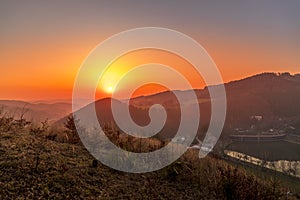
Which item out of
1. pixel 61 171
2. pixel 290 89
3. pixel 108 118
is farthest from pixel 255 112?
pixel 61 171

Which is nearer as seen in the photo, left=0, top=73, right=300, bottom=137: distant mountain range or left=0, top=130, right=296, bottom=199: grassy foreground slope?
left=0, top=130, right=296, bottom=199: grassy foreground slope

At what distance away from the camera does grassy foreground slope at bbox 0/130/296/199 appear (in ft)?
11.1

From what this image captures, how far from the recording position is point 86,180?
3965mm

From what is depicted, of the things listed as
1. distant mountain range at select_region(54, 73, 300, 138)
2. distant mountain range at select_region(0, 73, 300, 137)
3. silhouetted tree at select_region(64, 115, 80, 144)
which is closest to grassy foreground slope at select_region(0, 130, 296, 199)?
silhouetted tree at select_region(64, 115, 80, 144)

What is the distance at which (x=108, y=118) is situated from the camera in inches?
392

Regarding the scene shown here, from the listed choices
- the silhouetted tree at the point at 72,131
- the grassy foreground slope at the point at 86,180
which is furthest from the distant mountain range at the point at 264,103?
the grassy foreground slope at the point at 86,180

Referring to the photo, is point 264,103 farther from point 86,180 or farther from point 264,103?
point 86,180

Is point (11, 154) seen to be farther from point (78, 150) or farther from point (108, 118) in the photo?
point (108, 118)

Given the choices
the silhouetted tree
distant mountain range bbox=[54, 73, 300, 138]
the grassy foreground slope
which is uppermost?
distant mountain range bbox=[54, 73, 300, 138]

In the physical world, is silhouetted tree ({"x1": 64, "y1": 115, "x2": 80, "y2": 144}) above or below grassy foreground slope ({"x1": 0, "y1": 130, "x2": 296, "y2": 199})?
above

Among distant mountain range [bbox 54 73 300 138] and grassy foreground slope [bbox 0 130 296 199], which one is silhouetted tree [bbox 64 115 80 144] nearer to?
grassy foreground slope [bbox 0 130 296 199]

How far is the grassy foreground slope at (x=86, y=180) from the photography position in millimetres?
3396

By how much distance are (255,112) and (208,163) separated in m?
76.4

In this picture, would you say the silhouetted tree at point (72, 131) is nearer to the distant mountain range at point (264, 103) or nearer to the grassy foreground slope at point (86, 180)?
the grassy foreground slope at point (86, 180)
